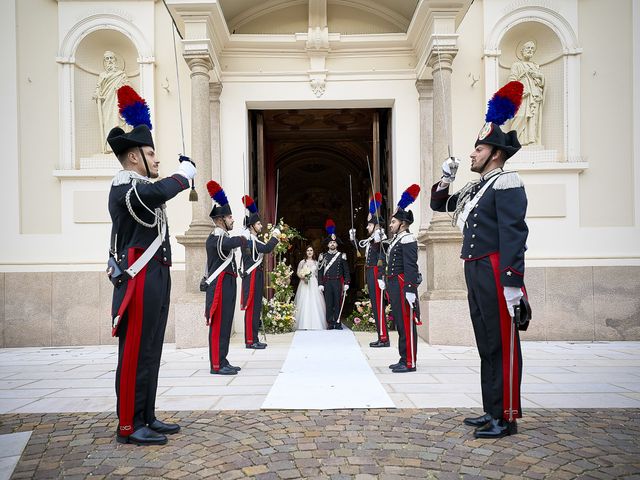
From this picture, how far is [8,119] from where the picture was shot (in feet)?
31.0

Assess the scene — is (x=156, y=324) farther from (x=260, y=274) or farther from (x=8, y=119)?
(x=8, y=119)

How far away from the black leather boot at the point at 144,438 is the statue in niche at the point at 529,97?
26.3 ft

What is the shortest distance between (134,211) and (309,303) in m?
8.24

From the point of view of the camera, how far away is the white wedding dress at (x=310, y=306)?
37.9 ft

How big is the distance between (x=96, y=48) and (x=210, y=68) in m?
2.50

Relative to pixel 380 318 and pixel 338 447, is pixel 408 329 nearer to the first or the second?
pixel 380 318

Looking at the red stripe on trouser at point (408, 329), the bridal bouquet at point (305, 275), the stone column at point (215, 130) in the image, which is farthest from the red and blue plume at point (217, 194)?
the bridal bouquet at point (305, 275)

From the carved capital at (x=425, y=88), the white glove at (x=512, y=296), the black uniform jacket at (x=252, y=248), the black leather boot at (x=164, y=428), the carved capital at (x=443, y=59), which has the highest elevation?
the carved capital at (x=443, y=59)

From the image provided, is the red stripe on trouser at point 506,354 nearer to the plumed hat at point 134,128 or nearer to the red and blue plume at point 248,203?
the plumed hat at point 134,128

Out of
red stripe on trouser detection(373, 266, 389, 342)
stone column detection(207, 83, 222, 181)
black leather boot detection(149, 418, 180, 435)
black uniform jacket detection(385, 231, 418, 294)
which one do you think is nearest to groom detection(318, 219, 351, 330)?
red stripe on trouser detection(373, 266, 389, 342)

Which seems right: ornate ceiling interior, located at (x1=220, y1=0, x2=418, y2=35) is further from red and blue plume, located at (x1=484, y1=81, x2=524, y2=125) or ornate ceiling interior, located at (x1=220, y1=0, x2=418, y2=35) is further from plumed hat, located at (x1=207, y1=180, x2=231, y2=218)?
red and blue plume, located at (x1=484, y1=81, x2=524, y2=125)

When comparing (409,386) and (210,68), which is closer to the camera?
(409,386)

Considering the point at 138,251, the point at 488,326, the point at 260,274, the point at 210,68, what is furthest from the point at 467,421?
the point at 210,68

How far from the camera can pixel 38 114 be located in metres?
9.52
